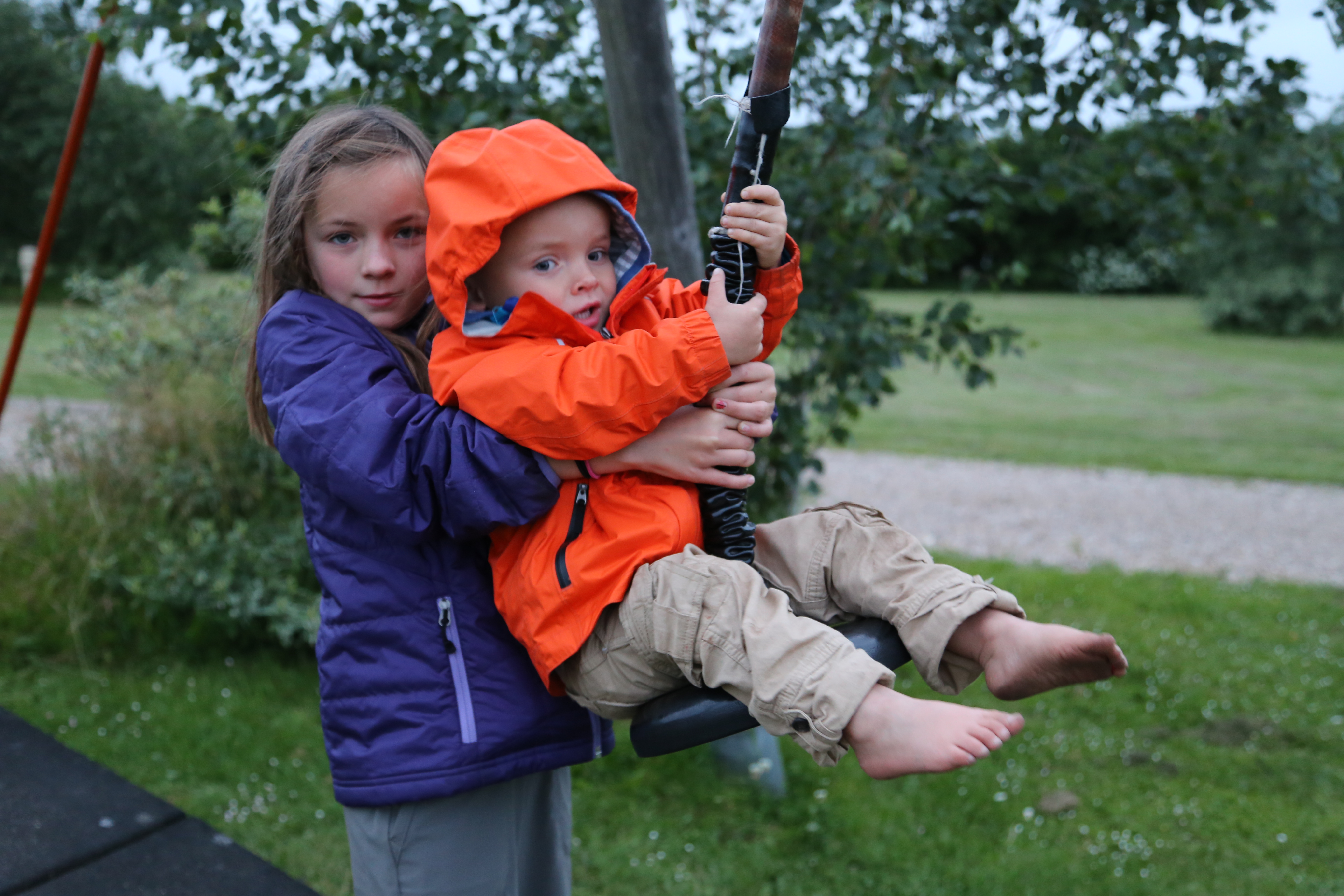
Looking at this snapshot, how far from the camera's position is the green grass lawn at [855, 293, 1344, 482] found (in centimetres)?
1096

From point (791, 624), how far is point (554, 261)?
2.17 ft

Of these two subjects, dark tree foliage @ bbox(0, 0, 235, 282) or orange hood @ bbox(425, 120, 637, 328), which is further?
dark tree foliage @ bbox(0, 0, 235, 282)

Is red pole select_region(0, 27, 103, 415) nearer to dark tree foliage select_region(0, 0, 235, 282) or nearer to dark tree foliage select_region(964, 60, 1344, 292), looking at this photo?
dark tree foliage select_region(964, 60, 1344, 292)

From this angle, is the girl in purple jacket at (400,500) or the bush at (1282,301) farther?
the bush at (1282,301)

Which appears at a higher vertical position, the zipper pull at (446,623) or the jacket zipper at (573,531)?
the jacket zipper at (573,531)

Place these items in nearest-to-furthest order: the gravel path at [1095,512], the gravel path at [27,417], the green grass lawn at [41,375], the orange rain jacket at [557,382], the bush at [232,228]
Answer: the orange rain jacket at [557,382]
the bush at [232,228]
the gravel path at [27,417]
the gravel path at [1095,512]
the green grass lawn at [41,375]

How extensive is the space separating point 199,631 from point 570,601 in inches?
142

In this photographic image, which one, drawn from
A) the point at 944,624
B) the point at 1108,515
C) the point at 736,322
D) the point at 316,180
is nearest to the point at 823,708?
the point at 944,624

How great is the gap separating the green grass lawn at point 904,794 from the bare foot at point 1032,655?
74.3 inches

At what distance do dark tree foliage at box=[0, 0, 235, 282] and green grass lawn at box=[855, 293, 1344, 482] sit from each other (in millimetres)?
17170

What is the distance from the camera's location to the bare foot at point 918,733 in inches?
55.6

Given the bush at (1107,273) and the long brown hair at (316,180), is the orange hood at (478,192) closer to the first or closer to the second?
the long brown hair at (316,180)

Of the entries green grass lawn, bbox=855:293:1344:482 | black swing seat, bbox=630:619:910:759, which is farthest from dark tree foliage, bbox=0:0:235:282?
black swing seat, bbox=630:619:910:759

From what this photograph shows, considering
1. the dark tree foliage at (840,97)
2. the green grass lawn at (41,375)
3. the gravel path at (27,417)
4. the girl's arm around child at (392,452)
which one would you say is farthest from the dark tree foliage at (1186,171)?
the green grass lawn at (41,375)
